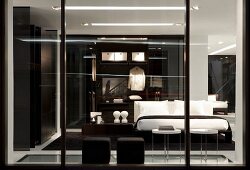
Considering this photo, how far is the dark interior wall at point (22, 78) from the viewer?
7297 mm

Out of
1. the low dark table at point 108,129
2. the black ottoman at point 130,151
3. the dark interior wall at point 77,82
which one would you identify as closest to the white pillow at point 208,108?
the low dark table at point 108,129

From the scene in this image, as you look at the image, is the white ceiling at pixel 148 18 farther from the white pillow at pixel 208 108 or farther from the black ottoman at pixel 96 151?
the black ottoman at pixel 96 151

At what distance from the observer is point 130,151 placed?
5184 millimetres

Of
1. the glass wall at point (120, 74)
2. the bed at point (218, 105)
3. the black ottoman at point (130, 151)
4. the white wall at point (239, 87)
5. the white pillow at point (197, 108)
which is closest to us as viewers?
the white wall at point (239, 87)

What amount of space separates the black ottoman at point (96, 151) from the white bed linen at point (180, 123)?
2974 millimetres

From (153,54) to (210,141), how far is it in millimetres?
2910

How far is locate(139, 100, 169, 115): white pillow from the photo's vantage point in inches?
366

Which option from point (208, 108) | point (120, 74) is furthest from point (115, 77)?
point (208, 108)

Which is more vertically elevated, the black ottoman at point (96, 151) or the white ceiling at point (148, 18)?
the white ceiling at point (148, 18)

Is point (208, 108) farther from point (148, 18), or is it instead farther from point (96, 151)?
point (96, 151)

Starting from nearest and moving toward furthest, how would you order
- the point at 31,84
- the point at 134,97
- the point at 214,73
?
the point at 31,84 → the point at 214,73 → the point at 134,97

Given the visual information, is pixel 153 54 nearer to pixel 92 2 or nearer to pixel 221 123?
pixel 221 123

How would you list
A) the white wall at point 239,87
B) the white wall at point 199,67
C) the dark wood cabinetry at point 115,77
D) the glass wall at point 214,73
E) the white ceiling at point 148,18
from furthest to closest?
1. the dark wood cabinetry at point 115,77
2. the white wall at point 199,67
3. the glass wall at point 214,73
4. the white ceiling at point 148,18
5. the white wall at point 239,87

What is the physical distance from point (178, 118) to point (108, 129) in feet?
6.33
